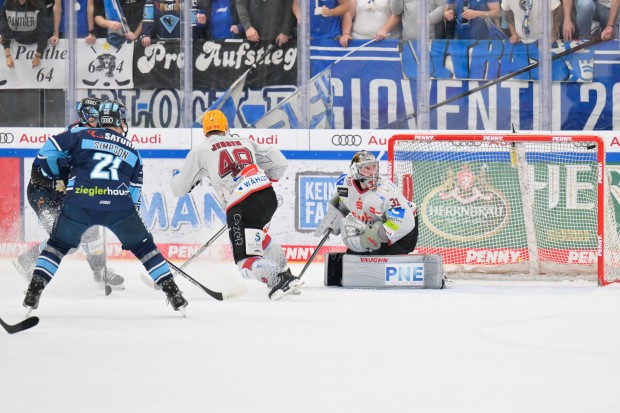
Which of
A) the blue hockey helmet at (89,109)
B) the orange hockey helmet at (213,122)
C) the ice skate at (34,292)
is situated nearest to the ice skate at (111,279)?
the orange hockey helmet at (213,122)

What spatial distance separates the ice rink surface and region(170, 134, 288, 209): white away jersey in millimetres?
642

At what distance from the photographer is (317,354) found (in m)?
3.82

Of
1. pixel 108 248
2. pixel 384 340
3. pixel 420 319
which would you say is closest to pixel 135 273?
pixel 108 248

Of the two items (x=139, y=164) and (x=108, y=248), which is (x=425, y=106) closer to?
(x=108, y=248)

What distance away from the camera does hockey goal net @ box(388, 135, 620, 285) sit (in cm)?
762

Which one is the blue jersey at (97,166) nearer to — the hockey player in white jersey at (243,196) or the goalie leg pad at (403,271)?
the hockey player in white jersey at (243,196)

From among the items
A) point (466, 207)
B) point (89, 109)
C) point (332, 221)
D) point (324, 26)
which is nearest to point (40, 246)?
point (89, 109)

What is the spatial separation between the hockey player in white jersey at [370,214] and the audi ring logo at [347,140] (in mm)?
1688


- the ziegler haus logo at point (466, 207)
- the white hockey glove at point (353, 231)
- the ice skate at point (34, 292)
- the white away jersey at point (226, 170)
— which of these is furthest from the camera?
the ziegler haus logo at point (466, 207)

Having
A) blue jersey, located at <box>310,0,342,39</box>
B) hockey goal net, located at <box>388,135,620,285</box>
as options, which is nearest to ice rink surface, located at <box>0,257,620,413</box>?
hockey goal net, located at <box>388,135,620,285</box>

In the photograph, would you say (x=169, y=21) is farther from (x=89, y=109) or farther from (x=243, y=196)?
(x=89, y=109)

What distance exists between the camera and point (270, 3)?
9039 millimetres

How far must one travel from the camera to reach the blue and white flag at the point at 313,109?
8.89 m

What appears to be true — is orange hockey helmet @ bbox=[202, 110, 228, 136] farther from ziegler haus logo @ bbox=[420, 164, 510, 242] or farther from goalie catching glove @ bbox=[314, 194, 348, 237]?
ziegler haus logo @ bbox=[420, 164, 510, 242]
